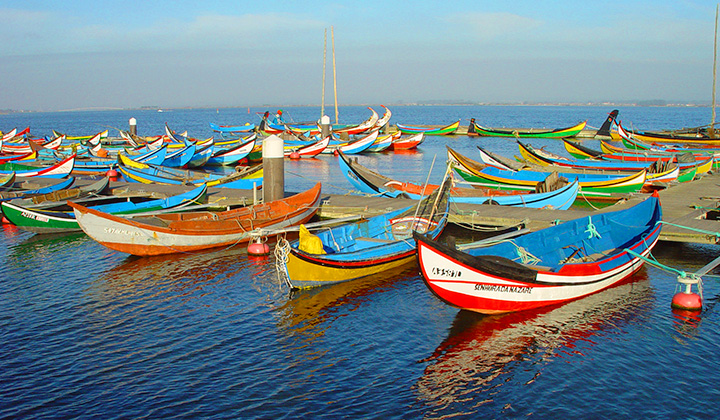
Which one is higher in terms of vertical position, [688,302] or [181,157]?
[181,157]

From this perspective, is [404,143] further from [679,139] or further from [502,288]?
[502,288]

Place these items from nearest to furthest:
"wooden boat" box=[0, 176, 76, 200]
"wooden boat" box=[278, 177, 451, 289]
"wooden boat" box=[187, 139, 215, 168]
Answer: "wooden boat" box=[278, 177, 451, 289]
"wooden boat" box=[0, 176, 76, 200]
"wooden boat" box=[187, 139, 215, 168]

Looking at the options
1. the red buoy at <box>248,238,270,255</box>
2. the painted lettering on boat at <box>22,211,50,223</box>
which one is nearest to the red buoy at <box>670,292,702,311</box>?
the red buoy at <box>248,238,270,255</box>

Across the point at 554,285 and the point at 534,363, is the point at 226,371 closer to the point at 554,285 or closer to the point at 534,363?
the point at 534,363

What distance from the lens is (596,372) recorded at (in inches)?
386

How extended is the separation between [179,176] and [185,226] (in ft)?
40.0

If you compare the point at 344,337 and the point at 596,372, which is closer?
the point at 596,372

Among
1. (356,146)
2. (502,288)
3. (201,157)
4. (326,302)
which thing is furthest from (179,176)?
(356,146)

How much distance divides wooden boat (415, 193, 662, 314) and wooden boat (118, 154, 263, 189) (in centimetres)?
1428

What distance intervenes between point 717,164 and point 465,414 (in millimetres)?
30546

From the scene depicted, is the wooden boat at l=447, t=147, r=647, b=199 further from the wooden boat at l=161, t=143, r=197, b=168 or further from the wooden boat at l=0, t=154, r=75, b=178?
the wooden boat at l=0, t=154, r=75, b=178

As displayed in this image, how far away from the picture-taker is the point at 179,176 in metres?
28.1

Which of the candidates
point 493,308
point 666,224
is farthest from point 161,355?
point 666,224

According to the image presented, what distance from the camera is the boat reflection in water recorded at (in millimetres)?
9102
